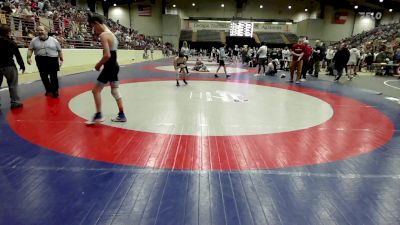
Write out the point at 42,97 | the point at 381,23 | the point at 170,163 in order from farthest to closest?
the point at 381,23 → the point at 42,97 → the point at 170,163

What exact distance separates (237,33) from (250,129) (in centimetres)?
3231

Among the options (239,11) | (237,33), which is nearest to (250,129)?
(237,33)

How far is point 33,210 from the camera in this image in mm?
2162

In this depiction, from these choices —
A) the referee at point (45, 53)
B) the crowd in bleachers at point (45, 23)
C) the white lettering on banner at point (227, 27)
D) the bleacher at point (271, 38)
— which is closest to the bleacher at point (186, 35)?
the white lettering on banner at point (227, 27)

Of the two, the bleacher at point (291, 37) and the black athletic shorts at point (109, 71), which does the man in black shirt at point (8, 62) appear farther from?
the bleacher at point (291, 37)

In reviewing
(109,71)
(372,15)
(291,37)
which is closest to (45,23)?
(109,71)

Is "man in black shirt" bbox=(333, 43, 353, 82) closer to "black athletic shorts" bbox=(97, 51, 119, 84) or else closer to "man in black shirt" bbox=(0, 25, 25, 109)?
"black athletic shorts" bbox=(97, 51, 119, 84)

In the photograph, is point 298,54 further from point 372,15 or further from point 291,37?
point 372,15

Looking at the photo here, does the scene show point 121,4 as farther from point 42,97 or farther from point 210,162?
point 210,162

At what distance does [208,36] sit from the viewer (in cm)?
4266

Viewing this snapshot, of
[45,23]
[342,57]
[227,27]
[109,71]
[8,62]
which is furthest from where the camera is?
[227,27]

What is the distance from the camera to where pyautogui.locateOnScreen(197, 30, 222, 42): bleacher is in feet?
139

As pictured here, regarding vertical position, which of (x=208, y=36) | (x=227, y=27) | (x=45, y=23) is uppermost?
(x=227, y=27)

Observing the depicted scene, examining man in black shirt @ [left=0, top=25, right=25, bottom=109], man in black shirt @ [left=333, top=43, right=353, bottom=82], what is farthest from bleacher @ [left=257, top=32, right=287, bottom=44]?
man in black shirt @ [left=0, top=25, right=25, bottom=109]
